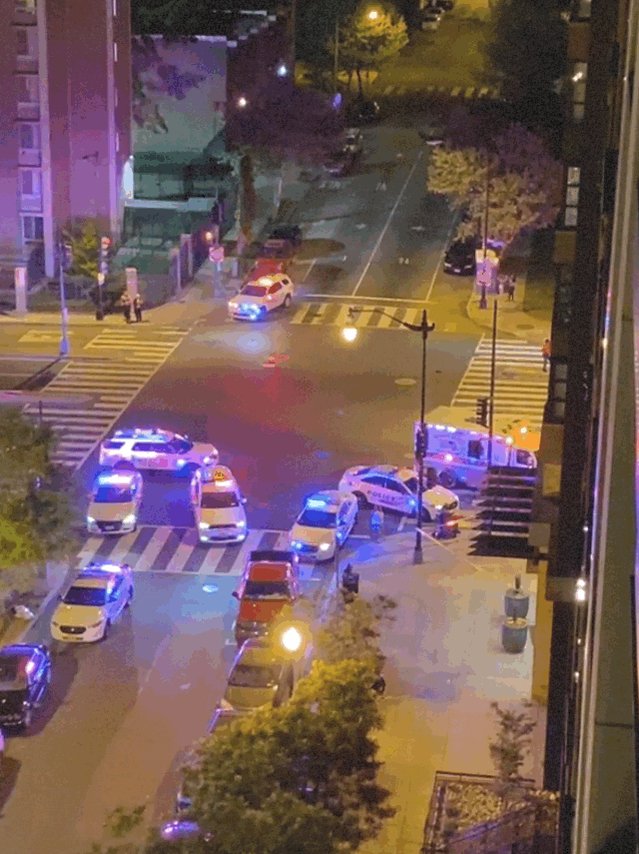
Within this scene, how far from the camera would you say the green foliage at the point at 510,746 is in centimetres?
2762

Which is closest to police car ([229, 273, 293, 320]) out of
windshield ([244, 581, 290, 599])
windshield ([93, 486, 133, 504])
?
windshield ([93, 486, 133, 504])

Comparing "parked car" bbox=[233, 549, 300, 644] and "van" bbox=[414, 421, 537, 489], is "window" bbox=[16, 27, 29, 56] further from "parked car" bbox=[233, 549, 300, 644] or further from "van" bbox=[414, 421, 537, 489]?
"parked car" bbox=[233, 549, 300, 644]

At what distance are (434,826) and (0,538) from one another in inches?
480

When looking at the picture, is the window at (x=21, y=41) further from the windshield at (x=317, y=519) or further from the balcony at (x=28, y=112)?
the windshield at (x=317, y=519)

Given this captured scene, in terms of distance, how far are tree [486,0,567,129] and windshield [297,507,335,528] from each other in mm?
53941

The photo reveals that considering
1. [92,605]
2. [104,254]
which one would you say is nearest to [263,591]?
[92,605]

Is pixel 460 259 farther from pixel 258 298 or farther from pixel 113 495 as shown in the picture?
pixel 113 495

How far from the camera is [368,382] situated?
56.6m

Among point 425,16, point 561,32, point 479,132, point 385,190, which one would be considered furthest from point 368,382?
point 425,16

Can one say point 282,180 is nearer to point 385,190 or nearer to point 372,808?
point 385,190

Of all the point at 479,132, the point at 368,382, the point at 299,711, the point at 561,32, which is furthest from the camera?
the point at 561,32

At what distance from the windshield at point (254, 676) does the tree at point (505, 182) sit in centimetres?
3695

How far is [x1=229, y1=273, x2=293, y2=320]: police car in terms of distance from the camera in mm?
64062

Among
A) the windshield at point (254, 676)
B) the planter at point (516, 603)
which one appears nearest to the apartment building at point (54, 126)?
the planter at point (516, 603)
